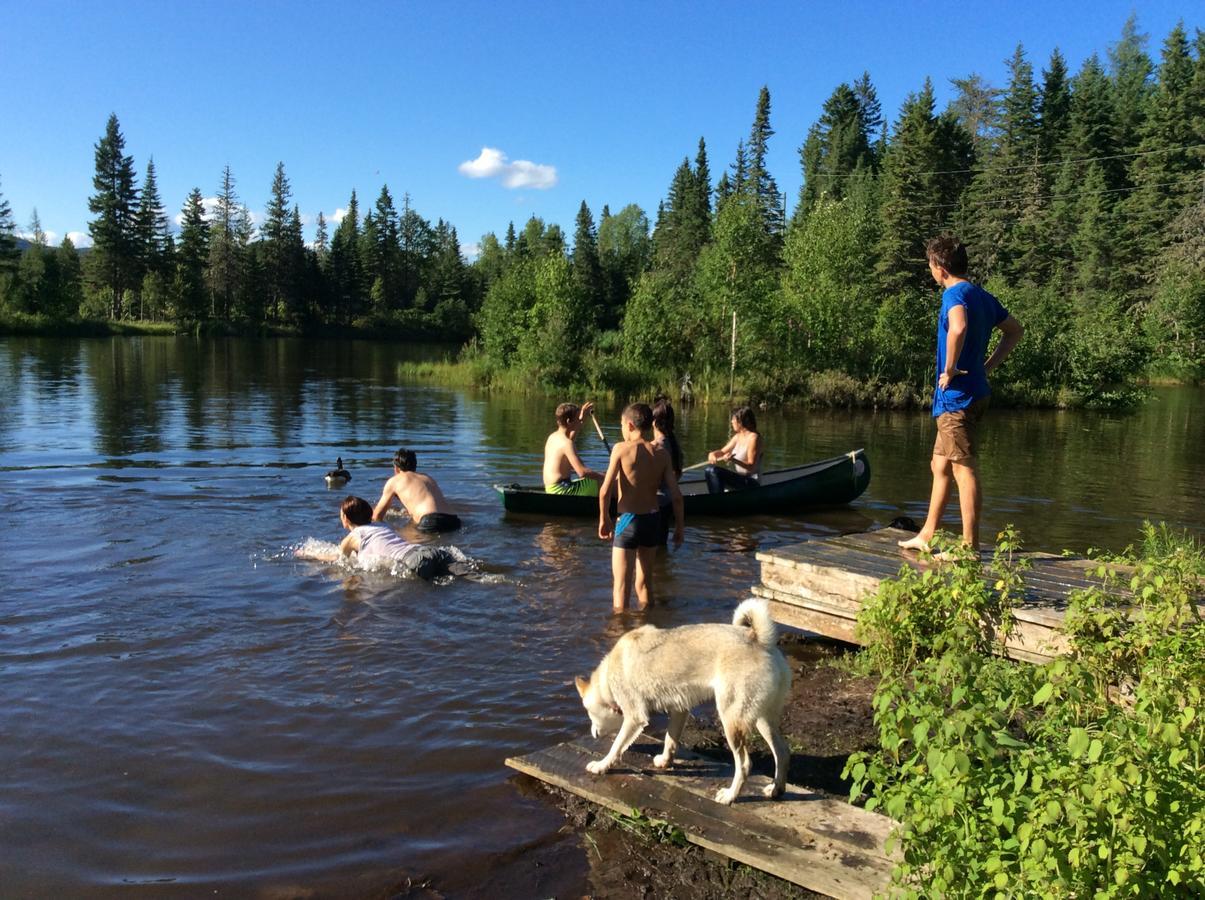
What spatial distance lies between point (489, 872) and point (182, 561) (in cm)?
774

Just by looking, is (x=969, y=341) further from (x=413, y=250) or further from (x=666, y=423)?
(x=413, y=250)

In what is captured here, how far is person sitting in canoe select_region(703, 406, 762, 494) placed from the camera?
14.0 metres

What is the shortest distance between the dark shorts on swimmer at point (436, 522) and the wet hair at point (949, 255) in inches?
299

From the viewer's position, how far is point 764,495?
1441 centimetres

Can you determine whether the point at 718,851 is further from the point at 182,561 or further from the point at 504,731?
the point at 182,561

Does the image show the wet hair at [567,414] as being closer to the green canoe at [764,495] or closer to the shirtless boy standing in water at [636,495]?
the green canoe at [764,495]

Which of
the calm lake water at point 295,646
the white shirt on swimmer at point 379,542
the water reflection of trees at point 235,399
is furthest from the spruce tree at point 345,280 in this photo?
the white shirt on swimmer at point 379,542

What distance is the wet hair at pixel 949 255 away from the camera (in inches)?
282

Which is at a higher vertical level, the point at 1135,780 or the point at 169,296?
the point at 169,296

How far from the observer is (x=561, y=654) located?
320 inches

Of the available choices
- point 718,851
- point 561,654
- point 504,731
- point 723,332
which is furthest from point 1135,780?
point 723,332

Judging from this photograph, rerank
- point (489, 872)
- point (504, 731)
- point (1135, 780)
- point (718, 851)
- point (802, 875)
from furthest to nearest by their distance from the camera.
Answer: point (504, 731) → point (489, 872) → point (718, 851) → point (802, 875) → point (1135, 780)

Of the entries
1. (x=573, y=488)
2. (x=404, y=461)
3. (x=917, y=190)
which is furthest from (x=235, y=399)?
(x=917, y=190)

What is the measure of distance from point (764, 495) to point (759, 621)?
9591 mm
